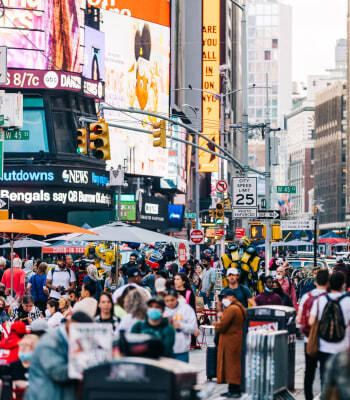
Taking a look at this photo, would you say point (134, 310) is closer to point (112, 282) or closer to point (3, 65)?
point (3, 65)

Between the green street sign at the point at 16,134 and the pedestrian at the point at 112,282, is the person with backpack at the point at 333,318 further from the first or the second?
the green street sign at the point at 16,134

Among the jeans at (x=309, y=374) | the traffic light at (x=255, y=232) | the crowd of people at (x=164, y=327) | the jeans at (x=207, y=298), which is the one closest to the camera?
the crowd of people at (x=164, y=327)

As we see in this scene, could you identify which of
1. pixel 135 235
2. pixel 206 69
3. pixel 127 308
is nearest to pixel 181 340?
pixel 127 308

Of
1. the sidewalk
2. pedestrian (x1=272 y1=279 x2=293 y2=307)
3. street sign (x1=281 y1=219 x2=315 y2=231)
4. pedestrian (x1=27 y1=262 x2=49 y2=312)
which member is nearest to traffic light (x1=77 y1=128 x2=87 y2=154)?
pedestrian (x1=27 y1=262 x2=49 y2=312)

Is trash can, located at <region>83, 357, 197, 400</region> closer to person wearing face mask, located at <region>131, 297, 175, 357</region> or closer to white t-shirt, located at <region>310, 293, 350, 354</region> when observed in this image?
person wearing face mask, located at <region>131, 297, 175, 357</region>

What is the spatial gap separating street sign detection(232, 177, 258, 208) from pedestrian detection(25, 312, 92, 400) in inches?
733

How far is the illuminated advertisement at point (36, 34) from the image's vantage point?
172 ft

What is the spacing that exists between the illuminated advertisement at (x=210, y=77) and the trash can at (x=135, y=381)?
85.3 meters

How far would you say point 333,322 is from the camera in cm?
1256

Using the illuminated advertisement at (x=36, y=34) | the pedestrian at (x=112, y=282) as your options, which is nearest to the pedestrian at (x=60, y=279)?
the pedestrian at (x=112, y=282)

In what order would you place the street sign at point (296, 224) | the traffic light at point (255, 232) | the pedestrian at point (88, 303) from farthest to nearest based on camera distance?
the traffic light at point (255, 232) < the street sign at point (296, 224) < the pedestrian at point (88, 303)

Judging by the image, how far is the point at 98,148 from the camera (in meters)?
25.7

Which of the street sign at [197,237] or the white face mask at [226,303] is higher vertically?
the street sign at [197,237]

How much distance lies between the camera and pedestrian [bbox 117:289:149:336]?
12.0 m
